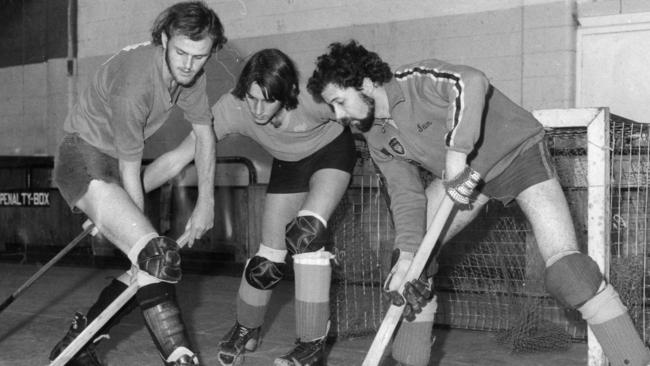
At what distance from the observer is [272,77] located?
3.61m

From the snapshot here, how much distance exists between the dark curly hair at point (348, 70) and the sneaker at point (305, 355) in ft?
4.09

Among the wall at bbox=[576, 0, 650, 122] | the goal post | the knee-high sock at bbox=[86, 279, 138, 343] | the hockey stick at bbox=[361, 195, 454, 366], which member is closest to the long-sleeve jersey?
the hockey stick at bbox=[361, 195, 454, 366]

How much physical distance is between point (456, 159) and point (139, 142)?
1.30 metres

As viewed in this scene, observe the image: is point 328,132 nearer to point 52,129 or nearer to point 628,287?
point 628,287

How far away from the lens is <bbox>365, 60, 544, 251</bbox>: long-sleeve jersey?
2.96m

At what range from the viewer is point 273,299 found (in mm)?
6242

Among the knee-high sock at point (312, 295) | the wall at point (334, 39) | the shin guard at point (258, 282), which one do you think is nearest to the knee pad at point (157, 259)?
the knee-high sock at point (312, 295)

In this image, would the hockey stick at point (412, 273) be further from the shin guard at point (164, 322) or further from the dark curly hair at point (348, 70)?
the shin guard at point (164, 322)

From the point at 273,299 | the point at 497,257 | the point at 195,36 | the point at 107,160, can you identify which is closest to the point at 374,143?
the point at 195,36

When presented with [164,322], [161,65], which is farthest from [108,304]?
[161,65]

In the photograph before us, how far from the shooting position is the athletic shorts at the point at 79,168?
343 cm

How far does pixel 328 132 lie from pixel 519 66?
361cm

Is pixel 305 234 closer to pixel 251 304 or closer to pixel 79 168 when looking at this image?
pixel 251 304

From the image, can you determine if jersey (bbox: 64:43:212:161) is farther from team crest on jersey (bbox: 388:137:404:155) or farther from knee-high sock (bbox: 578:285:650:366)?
knee-high sock (bbox: 578:285:650:366)
